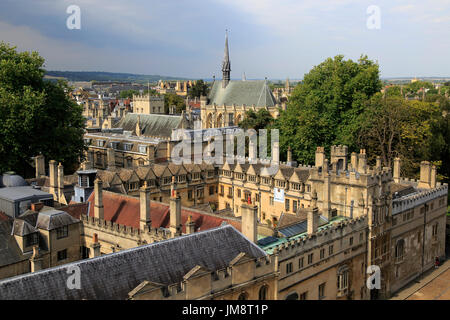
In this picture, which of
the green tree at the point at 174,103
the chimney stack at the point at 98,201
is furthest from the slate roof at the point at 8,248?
the green tree at the point at 174,103

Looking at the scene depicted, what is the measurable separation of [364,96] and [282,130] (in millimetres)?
9854

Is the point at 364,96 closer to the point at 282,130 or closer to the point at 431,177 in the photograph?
the point at 282,130

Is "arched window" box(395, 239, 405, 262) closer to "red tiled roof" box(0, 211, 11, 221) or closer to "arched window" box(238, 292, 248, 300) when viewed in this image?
"arched window" box(238, 292, 248, 300)

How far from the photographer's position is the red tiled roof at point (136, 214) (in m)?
27.6

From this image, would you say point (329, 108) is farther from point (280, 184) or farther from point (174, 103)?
point (174, 103)

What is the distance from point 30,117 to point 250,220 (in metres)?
28.2

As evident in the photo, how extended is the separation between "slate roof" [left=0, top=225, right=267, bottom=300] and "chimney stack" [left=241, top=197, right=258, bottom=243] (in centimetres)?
71

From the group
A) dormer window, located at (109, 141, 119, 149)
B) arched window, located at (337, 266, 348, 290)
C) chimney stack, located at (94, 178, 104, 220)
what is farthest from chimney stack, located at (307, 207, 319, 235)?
dormer window, located at (109, 141, 119, 149)

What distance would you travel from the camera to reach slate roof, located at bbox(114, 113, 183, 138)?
65312mm

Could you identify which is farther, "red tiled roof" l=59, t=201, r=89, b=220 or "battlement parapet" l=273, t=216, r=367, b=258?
"red tiled roof" l=59, t=201, r=89, b=220

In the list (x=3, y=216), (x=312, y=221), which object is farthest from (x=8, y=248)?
(x=312, y=221)

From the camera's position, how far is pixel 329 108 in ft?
176

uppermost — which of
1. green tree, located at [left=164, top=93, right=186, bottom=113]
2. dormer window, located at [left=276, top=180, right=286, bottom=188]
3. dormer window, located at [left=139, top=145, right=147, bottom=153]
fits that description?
green tree, located at [left=164, top=93, right=186, bottom=113]
